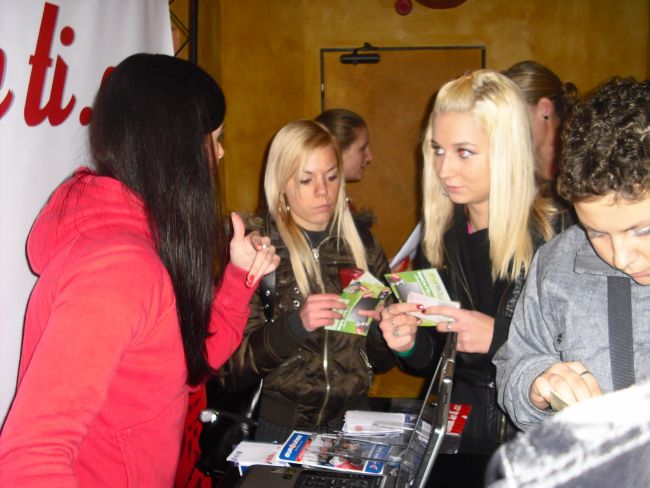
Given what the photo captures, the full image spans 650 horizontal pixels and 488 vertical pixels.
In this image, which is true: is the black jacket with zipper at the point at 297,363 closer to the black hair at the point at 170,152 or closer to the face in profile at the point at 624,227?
the black hair at the point at 170,152

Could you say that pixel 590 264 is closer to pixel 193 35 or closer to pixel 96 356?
pixel 96 356

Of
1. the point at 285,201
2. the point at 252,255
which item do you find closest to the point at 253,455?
the point at 252,255

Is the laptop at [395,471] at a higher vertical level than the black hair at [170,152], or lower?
lower

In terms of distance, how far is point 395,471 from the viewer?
1.46m

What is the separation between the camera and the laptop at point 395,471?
3.91 ft

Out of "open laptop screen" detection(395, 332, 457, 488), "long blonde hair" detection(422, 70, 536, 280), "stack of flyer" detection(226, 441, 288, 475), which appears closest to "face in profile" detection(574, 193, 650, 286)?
"open laptop screen" detection(395, 332, 457, 488)

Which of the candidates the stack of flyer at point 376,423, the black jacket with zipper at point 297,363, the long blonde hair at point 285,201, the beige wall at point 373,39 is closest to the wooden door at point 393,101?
the beige wall at point 373,39

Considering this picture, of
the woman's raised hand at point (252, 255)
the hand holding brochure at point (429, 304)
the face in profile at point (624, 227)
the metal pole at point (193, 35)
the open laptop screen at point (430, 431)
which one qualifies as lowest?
the open laptop screen at point (430, 431)

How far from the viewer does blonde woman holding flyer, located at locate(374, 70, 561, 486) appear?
1.85 metres

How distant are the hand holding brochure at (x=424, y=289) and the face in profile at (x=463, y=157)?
0.92 ft

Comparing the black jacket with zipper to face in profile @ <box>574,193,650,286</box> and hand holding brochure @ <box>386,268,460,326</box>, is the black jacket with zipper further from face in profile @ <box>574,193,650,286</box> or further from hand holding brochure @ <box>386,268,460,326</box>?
face in profile @ <box>574,193,650,286</box>

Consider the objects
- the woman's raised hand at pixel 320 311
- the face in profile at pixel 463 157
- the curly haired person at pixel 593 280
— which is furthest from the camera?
the woman's raised hand at pixel 320 311

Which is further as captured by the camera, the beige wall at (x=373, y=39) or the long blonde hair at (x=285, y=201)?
the beige wall at (x=373, y=39)

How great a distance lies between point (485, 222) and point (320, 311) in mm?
662
